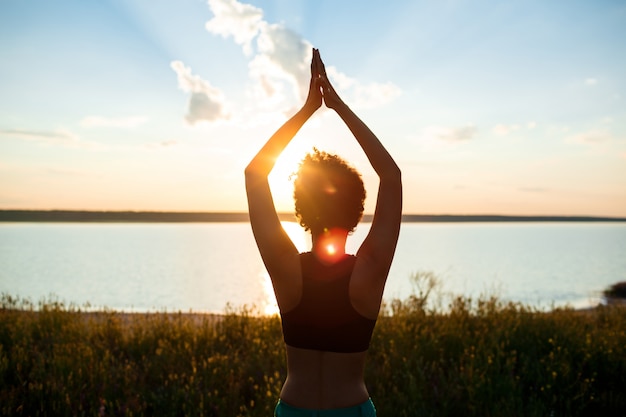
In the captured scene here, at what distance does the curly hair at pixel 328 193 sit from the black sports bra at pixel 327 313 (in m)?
0.19

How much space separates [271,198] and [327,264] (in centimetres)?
43

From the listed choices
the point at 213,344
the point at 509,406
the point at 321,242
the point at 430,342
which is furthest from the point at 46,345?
the point at 321,242

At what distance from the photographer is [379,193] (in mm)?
2438

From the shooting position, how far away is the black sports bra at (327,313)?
2352mm

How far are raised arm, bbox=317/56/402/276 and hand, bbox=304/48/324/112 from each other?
2 centimetres

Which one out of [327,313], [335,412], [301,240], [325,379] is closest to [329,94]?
[327,313]

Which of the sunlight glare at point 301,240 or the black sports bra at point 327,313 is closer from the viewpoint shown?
the black sports bra at point 327,313

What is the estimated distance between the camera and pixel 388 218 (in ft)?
7.77

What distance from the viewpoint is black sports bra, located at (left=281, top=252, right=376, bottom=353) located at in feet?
→ 7.72

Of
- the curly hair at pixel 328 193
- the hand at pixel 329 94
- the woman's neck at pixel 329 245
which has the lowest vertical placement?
the woman's neck at pixel 329 245

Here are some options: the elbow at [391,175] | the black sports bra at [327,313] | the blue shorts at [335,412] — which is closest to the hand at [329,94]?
the elbow at [391,175]

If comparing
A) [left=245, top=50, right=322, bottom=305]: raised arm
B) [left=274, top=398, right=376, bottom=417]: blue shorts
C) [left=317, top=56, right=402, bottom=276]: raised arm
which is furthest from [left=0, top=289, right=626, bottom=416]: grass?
[left=317, top=56, right=402, bottom=276]: raised arm

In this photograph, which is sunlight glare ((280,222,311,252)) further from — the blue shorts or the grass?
the grass

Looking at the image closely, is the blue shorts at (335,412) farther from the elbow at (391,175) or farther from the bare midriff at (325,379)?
the elbow at (391,175)
